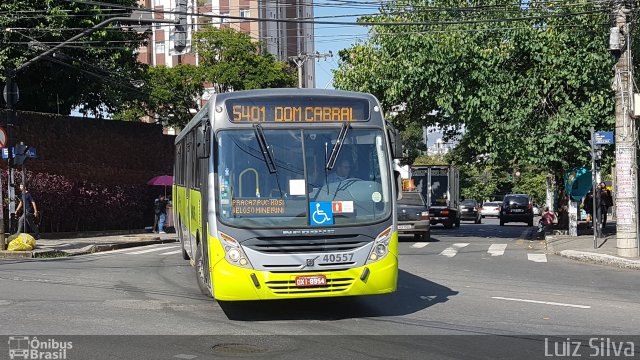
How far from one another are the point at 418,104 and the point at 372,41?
2.80 meters

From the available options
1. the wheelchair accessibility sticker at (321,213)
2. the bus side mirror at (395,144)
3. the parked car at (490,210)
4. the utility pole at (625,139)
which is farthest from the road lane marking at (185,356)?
the parked car at (490,210)

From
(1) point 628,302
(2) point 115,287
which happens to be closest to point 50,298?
(2) point 115,287

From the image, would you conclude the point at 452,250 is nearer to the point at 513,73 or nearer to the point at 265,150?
the point at 513,73

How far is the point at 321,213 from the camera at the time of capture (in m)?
9.71

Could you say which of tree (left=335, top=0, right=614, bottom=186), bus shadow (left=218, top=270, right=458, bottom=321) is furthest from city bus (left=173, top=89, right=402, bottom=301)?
tree (left=335, top=0, right=614, bottom=186)

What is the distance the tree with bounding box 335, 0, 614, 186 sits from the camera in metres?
24.8

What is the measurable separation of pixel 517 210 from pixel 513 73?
20.6 m

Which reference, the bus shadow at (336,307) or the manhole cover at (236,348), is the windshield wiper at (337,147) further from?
the manhole cover at (236,348)

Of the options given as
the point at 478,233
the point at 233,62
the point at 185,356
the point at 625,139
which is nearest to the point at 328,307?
the point at 185,356

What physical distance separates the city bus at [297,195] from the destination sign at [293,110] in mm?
13

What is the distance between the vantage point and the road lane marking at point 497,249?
21.6 m

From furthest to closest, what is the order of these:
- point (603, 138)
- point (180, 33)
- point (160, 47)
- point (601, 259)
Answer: point (160, 47)
point (603, 138)
point (180, 33)
point (601, 259)

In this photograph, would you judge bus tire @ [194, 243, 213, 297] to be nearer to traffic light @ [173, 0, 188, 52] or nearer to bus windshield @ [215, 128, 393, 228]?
bus windshield @ [215, 128, 393, 228]

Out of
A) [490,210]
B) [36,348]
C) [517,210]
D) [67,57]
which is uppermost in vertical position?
[67,57]
